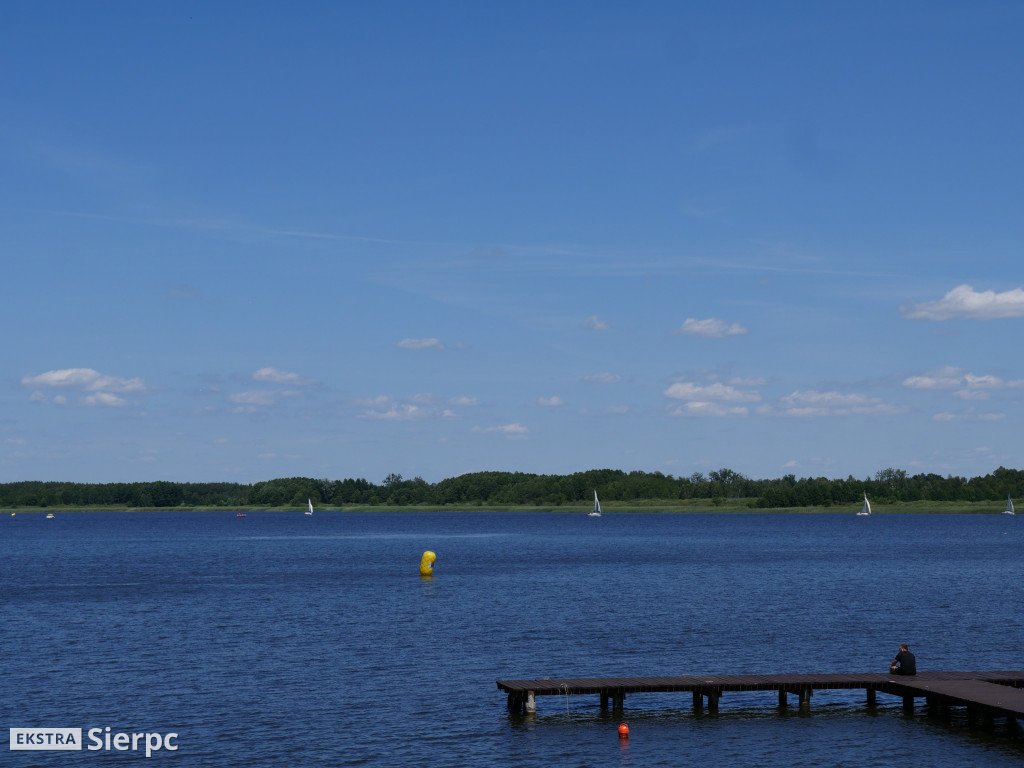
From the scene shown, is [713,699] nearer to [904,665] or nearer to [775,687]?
[775,687]

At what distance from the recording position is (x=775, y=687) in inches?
1857

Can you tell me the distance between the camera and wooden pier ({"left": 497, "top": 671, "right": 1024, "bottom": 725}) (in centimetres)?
4606

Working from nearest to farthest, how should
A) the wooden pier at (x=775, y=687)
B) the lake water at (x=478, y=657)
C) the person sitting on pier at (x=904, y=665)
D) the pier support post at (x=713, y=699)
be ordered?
the lake water at (x=478, y=657) → the wooden pier at (x=775, y=687) → the pier support post at (x=713, y=699) → the person sitting on pier at (x=904, y=665)

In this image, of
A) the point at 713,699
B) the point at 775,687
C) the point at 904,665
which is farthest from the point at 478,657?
the point at 904,665

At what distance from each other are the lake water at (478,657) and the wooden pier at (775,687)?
0.88 meters

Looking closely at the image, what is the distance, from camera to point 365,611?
8688 centimetres

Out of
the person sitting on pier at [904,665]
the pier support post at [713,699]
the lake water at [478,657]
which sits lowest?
the lake water at [478,657]

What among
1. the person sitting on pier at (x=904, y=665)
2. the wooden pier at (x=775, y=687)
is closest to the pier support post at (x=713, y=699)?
the wooden pier at (x=775, y=687)

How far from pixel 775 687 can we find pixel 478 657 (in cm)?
2017

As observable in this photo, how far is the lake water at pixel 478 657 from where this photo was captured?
41.2 m

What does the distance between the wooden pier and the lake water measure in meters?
0.88

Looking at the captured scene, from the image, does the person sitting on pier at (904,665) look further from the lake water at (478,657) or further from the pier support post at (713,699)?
the pier support post at (713,699)

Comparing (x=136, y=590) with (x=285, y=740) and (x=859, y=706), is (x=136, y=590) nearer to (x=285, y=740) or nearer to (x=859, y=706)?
(x=285, y=740)

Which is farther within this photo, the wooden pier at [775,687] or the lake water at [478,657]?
the wooden pier at [775,687]
